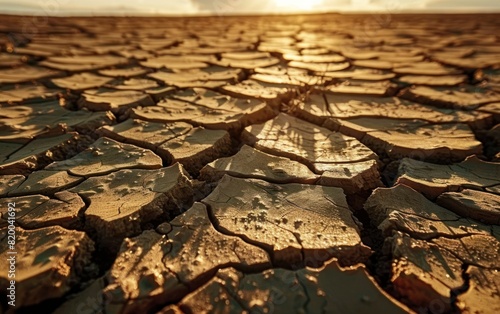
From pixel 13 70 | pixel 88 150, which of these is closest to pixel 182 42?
pixel 13 70

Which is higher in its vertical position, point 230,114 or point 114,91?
point 230,114

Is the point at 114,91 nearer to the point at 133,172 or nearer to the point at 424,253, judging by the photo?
the point at 133,172

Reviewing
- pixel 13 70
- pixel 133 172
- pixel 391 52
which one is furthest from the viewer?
pixel 391 52

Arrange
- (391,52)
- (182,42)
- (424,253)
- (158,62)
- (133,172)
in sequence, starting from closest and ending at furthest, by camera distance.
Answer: (424,253), (133,172), (158,62), (391,52), (182,42)

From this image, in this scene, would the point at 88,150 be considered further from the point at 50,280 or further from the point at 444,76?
the point at 444,76

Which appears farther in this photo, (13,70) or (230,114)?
(13,70)

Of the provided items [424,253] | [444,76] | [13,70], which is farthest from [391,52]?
[13,70]

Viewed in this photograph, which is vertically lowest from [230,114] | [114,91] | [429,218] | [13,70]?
[13,70]
